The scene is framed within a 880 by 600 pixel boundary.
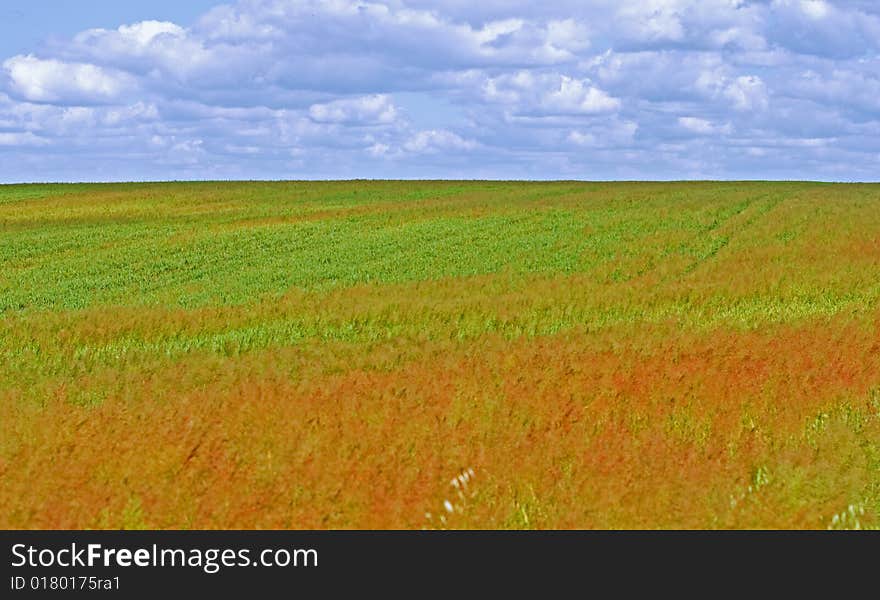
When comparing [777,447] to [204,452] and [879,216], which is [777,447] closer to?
[204,452]

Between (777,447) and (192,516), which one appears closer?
(192,516)

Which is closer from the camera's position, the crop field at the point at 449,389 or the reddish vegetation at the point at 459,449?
the reddish vegetation at the point at 459,449

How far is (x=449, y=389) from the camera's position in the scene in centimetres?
1055

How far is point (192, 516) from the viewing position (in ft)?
23.7

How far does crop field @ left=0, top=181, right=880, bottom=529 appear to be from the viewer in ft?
24.7

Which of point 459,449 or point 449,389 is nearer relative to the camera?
point 459,449

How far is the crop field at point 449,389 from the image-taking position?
7531mm

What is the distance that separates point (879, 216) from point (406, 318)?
24.5 m

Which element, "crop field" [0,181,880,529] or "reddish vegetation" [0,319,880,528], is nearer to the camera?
"reddish vegetation" [0,319,880,528]
